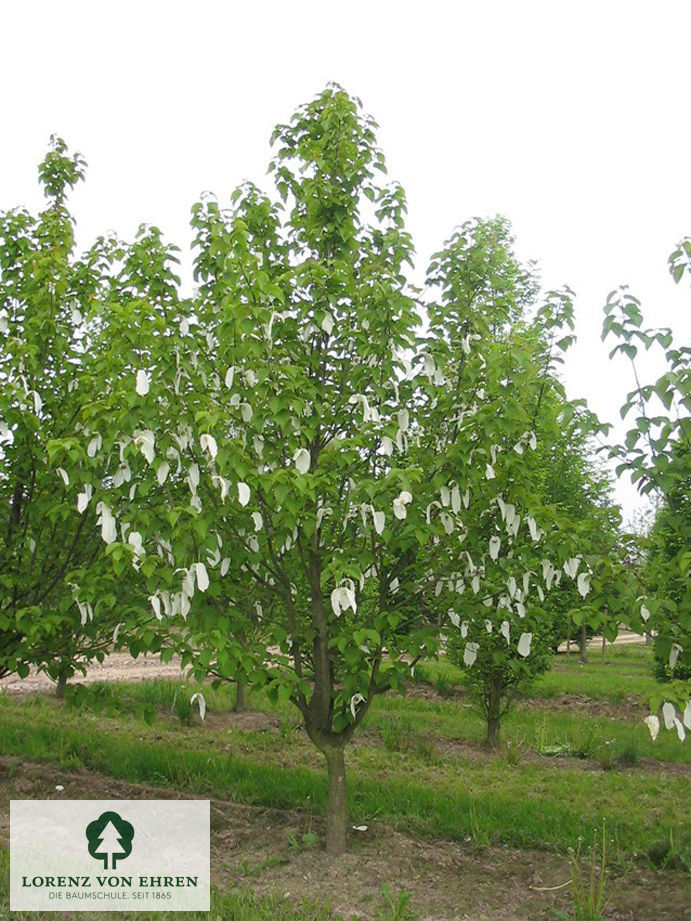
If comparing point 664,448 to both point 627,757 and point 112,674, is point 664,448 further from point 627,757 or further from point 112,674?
point 112,674

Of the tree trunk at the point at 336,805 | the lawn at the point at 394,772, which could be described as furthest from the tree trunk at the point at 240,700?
the tree trunk at the point at 336,805

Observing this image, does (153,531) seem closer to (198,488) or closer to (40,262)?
(198,488)

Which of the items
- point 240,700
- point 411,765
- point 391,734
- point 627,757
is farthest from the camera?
point 240,700

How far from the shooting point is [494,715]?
806 centimetres

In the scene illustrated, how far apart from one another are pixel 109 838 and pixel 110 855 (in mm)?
173

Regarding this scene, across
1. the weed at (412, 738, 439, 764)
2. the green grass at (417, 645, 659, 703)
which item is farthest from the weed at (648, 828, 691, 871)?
the green grass at (417, 645, 659, 703)

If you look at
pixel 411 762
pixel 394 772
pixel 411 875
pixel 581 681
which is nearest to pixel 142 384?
pixel 411 875

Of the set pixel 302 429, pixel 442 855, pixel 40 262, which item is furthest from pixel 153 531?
pixel 442 855

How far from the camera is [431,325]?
473cm

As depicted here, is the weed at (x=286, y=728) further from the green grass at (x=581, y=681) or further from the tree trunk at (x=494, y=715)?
the tree trunk at (x=494, y=715)

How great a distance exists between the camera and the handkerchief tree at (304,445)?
3.91 meters

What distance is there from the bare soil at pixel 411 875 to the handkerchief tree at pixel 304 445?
0.33 metres

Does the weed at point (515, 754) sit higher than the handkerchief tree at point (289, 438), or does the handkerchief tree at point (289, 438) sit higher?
the handkerchief tree at point (289, 438)

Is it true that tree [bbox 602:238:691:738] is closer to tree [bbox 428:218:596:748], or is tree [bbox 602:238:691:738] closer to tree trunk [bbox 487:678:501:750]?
tree [bbox 428:218:596:748]
